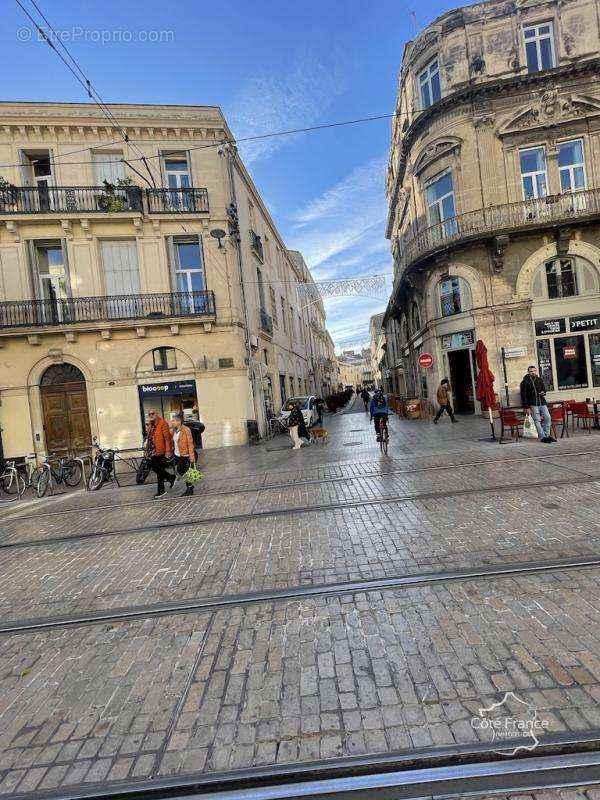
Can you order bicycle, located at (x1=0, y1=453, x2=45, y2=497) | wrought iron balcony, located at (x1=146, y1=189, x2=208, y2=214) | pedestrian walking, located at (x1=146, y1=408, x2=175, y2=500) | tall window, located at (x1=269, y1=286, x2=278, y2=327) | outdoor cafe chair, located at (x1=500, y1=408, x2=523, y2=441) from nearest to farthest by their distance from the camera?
pedestrian walking, located at (x1=146, y1=408, x2=175, y2=500), outdoor cafe chair, located at (x1=500, y1=408, x2=523, y2=441), bicycle, located at (x1=0, y1=453, x2=45, y2=497), wrought iron balcony, located at (x1=146, y1=189, x2=208, y2=214), tall window, located at (x1=269, y1=286, x2=278, y2=327)

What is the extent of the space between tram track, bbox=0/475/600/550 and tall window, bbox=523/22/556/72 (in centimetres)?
1921

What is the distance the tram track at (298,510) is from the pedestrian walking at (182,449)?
6.95 feet

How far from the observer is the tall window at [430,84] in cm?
1798

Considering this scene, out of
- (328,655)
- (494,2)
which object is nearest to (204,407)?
(328,655)

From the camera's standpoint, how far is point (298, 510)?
6359 millimetres

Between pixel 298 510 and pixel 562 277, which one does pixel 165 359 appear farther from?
pixel 562 277

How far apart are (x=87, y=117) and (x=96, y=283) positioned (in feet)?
20.3

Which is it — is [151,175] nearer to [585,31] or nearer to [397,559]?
[397,559]

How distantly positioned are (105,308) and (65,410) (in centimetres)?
425

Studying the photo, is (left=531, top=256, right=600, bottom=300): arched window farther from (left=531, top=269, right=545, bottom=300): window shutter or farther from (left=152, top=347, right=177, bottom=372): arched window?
(left=152, top=347, right=177, bottom=372): arched window

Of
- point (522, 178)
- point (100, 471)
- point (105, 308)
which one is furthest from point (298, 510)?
point (522, 178)

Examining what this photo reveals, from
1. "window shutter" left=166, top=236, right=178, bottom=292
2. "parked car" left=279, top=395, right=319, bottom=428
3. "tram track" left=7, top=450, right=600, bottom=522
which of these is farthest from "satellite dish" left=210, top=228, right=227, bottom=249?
"tram track" left=7, top=450, right=600, bottom=522

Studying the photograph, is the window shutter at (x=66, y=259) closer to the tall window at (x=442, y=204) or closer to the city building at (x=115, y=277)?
the city building at (x=115, y=277)

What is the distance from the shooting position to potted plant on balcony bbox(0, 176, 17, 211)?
49.3ft
